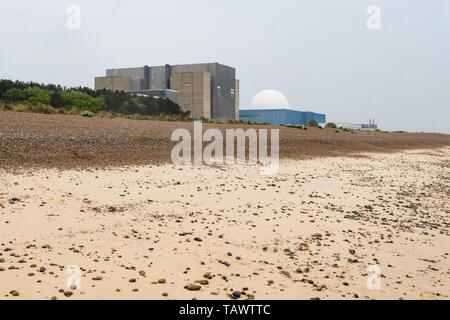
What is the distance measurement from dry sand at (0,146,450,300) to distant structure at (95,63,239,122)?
58335 mm

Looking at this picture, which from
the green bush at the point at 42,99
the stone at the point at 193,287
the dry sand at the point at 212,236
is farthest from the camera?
the green bush at the point at 42,99

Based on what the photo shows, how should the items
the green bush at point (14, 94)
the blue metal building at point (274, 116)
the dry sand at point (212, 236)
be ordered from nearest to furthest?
1. the dry sand at point (212, 236)
2. the green bush at point (14, 94)
3. the blue metal building at point (274, 116)

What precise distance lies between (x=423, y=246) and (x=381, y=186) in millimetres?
5656

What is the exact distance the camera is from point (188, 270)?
532cm

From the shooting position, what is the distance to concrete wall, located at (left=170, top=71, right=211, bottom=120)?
2741 inches

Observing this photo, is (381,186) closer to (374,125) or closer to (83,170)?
→ (83,170)

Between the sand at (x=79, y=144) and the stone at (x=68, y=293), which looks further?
the sand at (x=79, y=144)

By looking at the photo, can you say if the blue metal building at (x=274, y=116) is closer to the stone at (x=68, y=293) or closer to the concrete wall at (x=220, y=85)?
the concrete wall at (x=220, y=85)

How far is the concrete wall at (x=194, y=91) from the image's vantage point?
228 feet

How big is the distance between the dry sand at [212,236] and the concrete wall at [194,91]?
5881 cm
